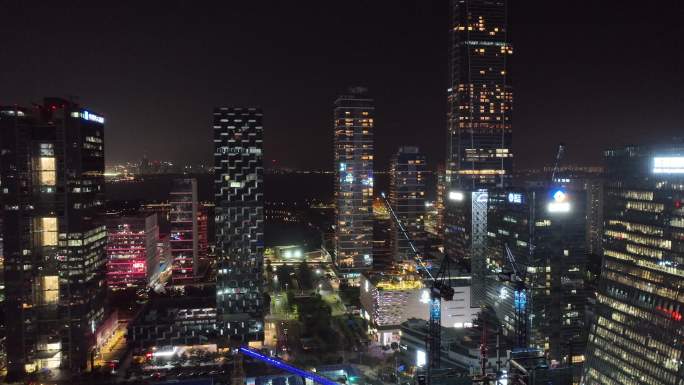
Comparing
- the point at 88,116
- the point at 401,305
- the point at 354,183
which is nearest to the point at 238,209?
the point at 88,116

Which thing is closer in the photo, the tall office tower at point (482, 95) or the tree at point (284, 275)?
the tree at point (284, 275)

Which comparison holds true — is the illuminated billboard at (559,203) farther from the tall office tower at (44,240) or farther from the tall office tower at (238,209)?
the tall office tower at (44,240)

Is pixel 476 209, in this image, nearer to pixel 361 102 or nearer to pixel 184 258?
pixel 361 102

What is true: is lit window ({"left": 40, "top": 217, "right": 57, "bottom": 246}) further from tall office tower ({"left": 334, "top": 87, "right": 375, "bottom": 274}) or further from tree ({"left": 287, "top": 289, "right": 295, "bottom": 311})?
tall office tower ({"left": 334, "top": 87, "right": 375, "bottom": 274})

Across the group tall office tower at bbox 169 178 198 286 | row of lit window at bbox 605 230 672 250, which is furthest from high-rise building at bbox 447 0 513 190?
row of lit window at bbox 605 230 672 250

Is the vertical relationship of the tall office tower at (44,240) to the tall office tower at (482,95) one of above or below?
below

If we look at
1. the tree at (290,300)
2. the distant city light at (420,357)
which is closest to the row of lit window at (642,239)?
the distant city light at (420,357)
